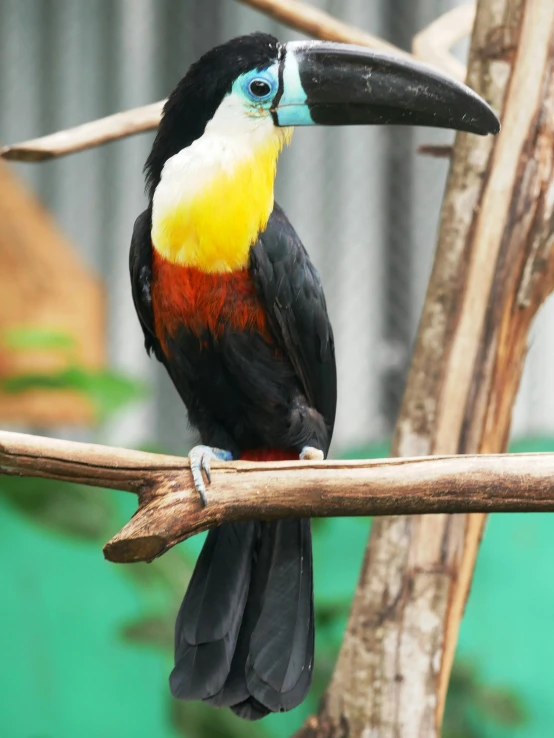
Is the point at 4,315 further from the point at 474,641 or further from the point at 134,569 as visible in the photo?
the point at 474,641

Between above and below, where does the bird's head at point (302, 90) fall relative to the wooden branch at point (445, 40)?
below

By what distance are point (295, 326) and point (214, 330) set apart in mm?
158

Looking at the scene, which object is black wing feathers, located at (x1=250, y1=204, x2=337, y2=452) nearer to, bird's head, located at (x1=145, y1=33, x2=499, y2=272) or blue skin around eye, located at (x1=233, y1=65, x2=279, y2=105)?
bird's head, located at (x1=145, y1=33, x2=499, y2=272)

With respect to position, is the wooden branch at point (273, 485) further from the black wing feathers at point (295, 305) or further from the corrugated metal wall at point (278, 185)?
the corrugated metal wall at point (278, 185)

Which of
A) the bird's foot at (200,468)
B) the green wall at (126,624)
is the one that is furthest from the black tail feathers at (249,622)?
the green wall at (126,624)

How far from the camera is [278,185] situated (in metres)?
2.90

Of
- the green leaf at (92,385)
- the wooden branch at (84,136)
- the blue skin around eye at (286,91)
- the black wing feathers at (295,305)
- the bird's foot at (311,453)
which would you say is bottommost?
the green leaf at (92,385)

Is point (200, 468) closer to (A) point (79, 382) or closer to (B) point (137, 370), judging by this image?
(A) point (79, 382)

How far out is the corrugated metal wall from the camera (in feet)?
9.38

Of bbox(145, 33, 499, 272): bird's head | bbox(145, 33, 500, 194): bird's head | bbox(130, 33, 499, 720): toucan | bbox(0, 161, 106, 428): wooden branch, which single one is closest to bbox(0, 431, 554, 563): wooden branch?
bbox(130, 33, 499, 720): toucan

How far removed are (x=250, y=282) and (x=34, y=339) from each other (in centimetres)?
131

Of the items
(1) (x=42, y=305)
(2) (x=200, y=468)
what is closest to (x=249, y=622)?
(2) (x=200, y=468)

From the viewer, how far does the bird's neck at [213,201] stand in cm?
153

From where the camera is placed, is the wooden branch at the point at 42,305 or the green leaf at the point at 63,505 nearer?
the green leaf at the point at 63,505
